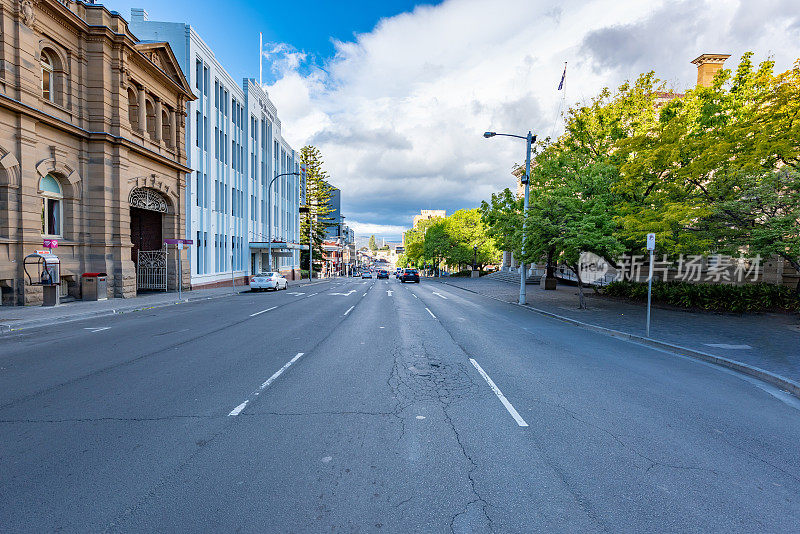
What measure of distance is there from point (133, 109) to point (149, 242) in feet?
27.3

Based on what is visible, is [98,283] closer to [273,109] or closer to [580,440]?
[580,440]

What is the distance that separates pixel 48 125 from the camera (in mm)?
15742

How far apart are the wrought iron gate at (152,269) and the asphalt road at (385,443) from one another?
17.0 metres

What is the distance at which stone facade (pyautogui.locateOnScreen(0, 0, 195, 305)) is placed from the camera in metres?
14.4

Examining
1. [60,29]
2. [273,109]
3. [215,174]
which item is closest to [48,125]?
[60,29]

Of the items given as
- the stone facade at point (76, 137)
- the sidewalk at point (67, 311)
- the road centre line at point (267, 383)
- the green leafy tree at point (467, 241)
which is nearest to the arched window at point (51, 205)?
the stone facade at point (76, 137)

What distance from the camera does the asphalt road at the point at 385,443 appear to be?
3086 mm

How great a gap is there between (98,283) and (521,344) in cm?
1897

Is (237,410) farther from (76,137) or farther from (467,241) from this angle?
(467,241)

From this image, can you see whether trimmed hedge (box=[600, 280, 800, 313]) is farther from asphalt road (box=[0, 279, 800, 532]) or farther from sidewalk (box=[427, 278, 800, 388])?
asphalt road (box=[0, 279, 800, 532])

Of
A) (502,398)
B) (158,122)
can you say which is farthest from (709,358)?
(158,122)

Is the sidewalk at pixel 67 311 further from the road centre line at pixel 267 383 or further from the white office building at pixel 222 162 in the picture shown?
the road centre line at pixel 267 383

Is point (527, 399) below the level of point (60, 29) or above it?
below

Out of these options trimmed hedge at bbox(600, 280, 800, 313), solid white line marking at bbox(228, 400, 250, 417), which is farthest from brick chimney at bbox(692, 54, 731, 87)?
solid white line marking at bbox(228, 400, 250, 417)
